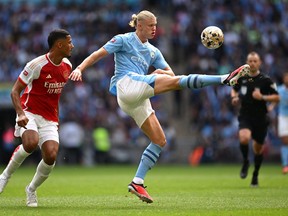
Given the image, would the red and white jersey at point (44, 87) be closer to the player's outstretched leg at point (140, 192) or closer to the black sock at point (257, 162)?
the player's outstretched leg at point (140, 192)

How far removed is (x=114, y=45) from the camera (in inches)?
438

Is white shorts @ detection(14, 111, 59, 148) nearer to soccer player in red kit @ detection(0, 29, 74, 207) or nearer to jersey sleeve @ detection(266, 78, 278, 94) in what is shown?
soccer player in red kit @ detection(0, 29, 74, 207)

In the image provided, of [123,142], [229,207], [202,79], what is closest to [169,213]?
[229,207]

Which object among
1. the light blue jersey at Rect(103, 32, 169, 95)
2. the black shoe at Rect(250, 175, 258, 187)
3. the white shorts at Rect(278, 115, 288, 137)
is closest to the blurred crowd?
the white shorts at Rect(278, 115, 288, 137)

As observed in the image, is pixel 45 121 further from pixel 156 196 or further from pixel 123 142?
pixel 123 142

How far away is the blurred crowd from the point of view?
95.8 ft

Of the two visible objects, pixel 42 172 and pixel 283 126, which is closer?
pixel 42 172

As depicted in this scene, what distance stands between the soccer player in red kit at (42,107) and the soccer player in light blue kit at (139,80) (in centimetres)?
51

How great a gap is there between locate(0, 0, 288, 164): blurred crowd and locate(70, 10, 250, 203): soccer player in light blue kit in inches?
653

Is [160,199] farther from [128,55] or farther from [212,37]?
[212,37]

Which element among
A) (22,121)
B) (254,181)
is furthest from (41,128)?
(254,181)

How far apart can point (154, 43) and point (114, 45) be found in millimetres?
20193

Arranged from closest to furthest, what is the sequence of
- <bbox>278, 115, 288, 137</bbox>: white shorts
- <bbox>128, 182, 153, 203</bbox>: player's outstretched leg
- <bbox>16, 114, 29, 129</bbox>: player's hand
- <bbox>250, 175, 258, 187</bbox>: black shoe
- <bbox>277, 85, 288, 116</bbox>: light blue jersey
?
<bbox>16, 114, 29, 129</bbox>: player's hand < <bbox>128, 182, 153, 203</bbox>: player's outstretched leg < <bbox>250, 175, 258, 187</bbox>: black shoe < <bbox>278, 115, 288, 137</bbox>: white shorts < <bbox>277, 85, 288, 116</bbox>: light blue jersey

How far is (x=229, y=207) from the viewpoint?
10531mm
